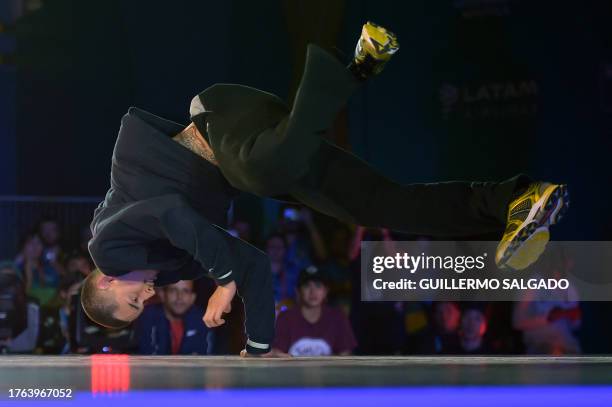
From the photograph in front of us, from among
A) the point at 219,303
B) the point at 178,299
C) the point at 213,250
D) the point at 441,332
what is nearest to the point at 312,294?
the point at 178,299

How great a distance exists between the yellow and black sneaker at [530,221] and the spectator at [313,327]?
1.93 meters

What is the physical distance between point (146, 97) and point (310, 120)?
3288mm

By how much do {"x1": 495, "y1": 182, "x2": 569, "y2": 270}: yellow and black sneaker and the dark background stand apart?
10.1 feet

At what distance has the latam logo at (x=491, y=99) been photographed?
18.1 feet

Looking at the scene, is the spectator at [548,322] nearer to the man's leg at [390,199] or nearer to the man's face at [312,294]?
the man's face at [312,294]

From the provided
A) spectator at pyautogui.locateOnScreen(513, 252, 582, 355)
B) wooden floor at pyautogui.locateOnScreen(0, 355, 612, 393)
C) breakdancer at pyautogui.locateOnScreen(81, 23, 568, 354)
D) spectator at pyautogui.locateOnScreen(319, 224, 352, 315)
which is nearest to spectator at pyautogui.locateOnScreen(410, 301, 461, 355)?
spectator at pyautogui.locateOnScreen(513, 252, 582, 355)

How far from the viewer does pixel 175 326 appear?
175 inches

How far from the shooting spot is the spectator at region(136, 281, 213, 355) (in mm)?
4391

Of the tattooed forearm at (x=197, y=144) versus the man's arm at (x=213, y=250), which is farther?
the tattooed forearm at (x=197, y=144)

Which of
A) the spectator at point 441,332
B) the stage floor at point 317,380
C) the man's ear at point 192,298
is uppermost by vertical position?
the man's ear at point 192,298

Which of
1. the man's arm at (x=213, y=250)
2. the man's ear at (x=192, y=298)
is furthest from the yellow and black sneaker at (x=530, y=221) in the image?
the man's ear at (x=192, y=298)

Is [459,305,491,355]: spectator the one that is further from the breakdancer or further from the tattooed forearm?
the tattooed forearm

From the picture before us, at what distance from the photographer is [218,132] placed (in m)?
2.63

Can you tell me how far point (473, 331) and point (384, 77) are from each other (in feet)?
5.67
